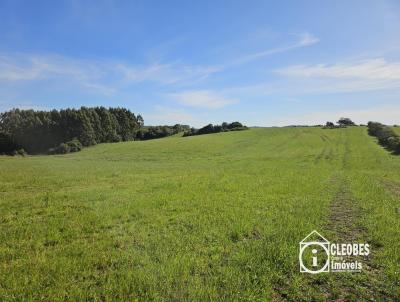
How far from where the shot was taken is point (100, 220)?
39.3 ft

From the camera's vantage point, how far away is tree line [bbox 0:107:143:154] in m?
88.4

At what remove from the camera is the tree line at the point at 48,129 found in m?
88.4

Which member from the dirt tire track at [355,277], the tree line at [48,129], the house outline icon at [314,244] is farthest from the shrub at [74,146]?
the house outline icon at [314,244]

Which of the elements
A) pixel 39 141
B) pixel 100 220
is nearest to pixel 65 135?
pixel 39 141

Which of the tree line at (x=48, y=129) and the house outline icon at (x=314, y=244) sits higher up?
the tree line at (x=48, y=129)

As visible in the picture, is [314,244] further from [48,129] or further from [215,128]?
[215,128]

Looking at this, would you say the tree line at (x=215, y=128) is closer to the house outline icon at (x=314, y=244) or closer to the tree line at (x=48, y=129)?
the tree line at (x=48, y=129)

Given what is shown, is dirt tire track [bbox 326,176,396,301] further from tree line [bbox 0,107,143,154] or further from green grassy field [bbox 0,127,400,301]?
tree line [bbox 0,107,143,154]

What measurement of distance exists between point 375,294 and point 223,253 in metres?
3.74

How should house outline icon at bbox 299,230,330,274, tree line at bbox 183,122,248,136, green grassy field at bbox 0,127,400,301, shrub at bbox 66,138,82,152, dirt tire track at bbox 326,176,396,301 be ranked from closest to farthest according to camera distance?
dirt tire track at bbox 326,176,396,301 → green grassy field at bbox 0,127,400,301 → house outline icon at bbox 299,230,330,274 → shrub at bbox 66,138,82,152 → tree line at bbox 183,122,248,136

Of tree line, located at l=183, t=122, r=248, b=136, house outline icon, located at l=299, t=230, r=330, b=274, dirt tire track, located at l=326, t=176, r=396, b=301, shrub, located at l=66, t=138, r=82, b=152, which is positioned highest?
tree line, located at l=183, t=122, r=248, b=136

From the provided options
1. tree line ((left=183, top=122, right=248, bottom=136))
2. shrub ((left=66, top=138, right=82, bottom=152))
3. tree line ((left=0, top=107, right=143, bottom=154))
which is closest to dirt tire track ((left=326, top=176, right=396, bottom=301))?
shrub ((left=66, top=138, right=82, bottom=152))

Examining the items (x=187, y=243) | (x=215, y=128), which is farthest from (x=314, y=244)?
(x=215, y=128)

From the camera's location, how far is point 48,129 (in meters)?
93.5
